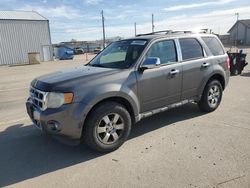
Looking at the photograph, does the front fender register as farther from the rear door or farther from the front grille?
the rear door

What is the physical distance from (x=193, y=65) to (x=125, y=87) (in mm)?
1861

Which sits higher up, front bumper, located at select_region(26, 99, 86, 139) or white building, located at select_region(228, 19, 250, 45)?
white building, located at select_region(228, 19, 250, 45)

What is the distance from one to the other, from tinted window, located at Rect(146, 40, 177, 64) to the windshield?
0.64ft

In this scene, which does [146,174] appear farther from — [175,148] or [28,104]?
[28,104]

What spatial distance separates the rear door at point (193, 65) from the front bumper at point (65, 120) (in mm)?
2422

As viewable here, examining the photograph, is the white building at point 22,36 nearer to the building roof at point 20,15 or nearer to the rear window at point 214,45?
the building roof at point 20,15

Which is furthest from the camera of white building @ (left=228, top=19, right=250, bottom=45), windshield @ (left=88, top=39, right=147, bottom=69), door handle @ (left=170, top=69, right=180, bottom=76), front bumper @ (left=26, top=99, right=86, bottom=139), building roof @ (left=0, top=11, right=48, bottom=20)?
white building @ (left=228, top=19, right=250, bottom=45)

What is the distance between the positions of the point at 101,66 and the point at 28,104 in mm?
1488

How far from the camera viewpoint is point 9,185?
3457 mm

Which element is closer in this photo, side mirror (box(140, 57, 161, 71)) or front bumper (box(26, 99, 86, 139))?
front bumper (box(26, 99, 86, 139))

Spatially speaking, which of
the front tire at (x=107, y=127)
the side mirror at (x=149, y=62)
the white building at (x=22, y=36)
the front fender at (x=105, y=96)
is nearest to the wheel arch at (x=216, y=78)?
the side mirror at (x=149, y=62)

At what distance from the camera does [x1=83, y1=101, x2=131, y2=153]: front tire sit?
4.06 meters

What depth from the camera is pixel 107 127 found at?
4.26 meters

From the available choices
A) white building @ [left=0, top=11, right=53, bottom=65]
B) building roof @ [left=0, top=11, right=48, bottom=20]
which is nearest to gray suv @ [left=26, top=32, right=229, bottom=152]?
white building @ [left=0, top=11, right=53, bottom=65]
